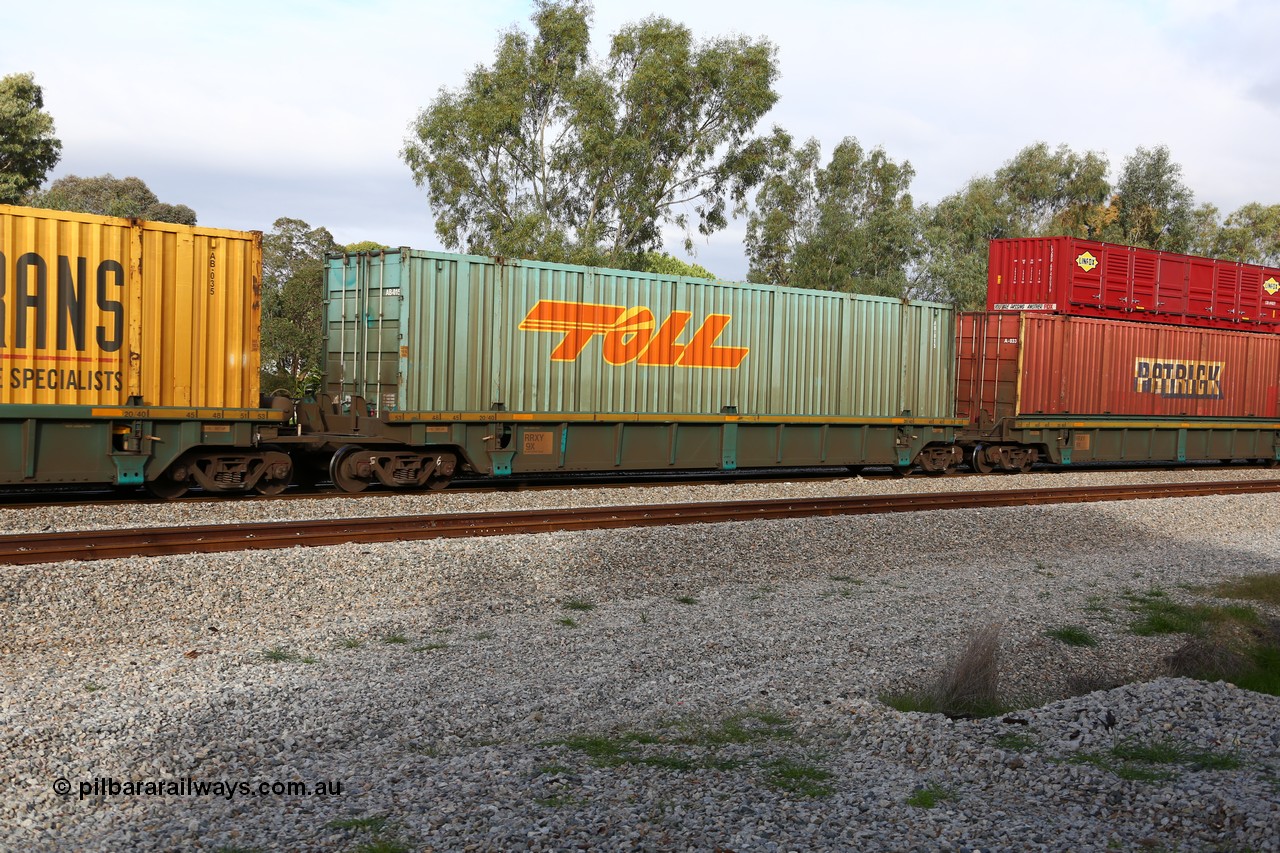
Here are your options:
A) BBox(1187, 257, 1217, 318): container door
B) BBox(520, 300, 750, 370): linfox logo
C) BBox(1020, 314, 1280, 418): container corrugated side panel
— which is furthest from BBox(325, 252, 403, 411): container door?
BBox(1187, 257, 1217, 318): container door

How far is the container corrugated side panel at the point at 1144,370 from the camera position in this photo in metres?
22.3

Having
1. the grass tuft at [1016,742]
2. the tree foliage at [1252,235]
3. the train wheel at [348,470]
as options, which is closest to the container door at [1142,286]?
the train wheel at [348,470]

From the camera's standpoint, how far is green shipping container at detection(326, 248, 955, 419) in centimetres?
1584

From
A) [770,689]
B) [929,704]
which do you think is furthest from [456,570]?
[929,704]

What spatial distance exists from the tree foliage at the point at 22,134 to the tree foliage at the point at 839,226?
107 ft

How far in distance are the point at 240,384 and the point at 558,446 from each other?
507 cm

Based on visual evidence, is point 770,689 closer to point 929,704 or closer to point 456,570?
point 929,704

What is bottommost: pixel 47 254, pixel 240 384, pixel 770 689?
pixel 770 689

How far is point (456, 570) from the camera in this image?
Result: 32.4 ft

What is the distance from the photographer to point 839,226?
5309 cm

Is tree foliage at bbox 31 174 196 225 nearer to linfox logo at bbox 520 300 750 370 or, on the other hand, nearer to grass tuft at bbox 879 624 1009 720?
linfox logo at bbox 520 300 750 370

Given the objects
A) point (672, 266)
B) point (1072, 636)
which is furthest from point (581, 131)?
point (672, 266)

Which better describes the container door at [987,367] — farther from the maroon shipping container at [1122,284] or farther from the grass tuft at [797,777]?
the grass tuft at [797,777]

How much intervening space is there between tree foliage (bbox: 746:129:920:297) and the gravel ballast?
43072mm
